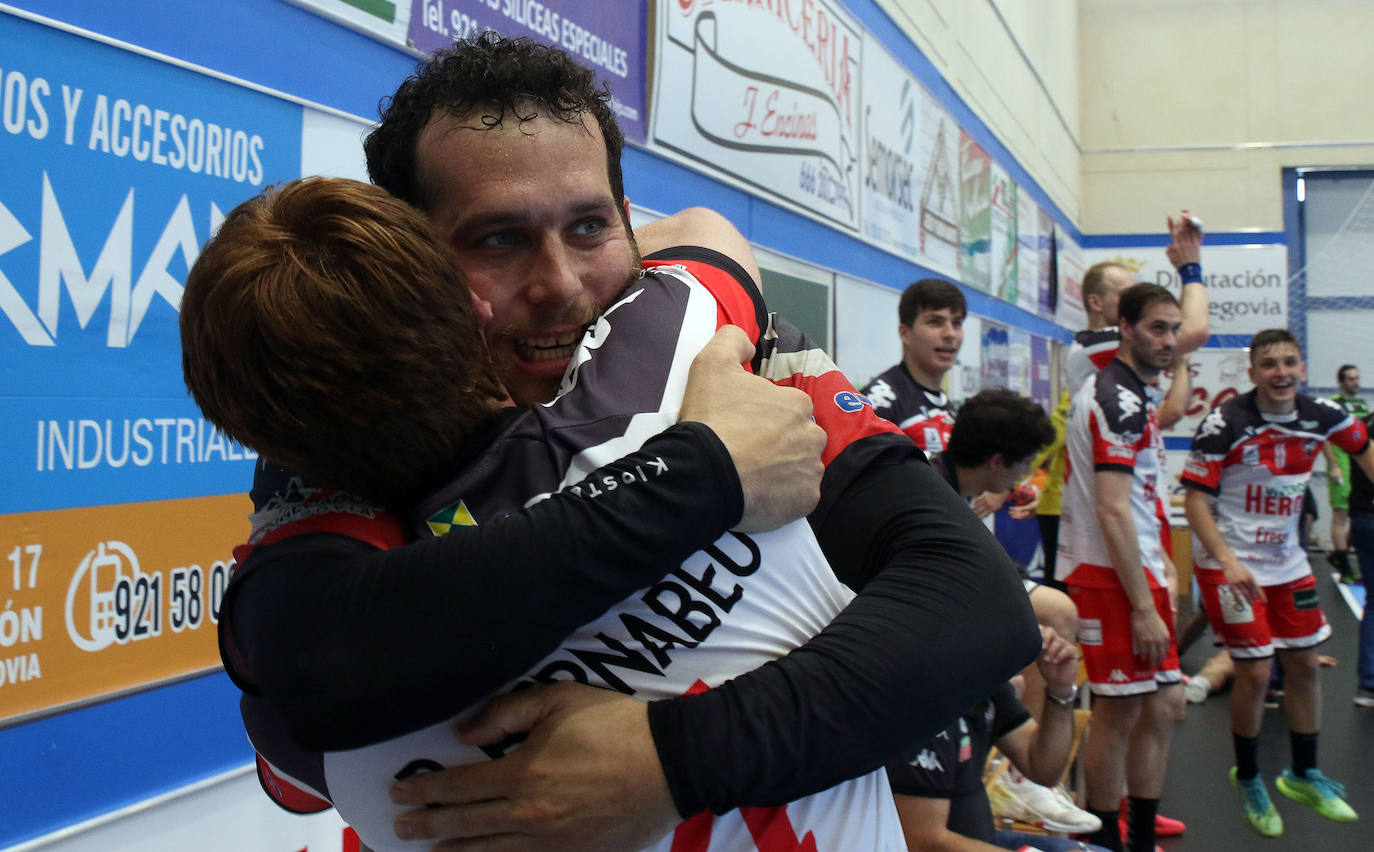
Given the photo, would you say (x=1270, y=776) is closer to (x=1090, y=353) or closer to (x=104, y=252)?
(x=1090, y=353)

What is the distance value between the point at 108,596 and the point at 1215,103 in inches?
575

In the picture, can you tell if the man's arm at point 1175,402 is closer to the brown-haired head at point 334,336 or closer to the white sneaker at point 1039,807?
the white sneaker at point 1039,807

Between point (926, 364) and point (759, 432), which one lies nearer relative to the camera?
point (759, 432)

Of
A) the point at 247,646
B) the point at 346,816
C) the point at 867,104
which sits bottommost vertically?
the point at 346,816

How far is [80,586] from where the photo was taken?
1.41 meters

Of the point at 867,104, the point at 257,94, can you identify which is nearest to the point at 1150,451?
the point at 867,104

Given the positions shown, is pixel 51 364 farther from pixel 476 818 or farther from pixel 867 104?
pixel 867 104

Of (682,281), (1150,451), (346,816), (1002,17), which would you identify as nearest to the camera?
(346,816)

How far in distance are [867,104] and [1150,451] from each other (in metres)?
2.09

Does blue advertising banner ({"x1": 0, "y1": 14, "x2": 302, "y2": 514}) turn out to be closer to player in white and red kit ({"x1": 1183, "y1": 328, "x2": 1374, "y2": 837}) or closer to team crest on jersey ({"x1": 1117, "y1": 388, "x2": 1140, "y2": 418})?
team crest on jersey ({"x1": 1117, "y1": 388, "x2": 1140, "y2": 418})

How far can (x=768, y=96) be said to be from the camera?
144 inches

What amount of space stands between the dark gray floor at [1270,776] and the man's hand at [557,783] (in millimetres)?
3732

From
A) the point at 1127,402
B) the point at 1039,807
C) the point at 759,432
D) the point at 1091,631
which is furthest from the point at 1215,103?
the point at 759,432

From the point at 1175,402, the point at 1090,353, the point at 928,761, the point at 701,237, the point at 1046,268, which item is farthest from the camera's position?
the point at 1046,268
